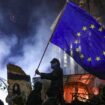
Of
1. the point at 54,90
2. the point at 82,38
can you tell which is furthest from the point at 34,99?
the point at 82,38

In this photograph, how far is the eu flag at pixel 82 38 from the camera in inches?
497

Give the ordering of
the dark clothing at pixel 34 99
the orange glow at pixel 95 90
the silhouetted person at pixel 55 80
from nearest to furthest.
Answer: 1. the dark clothing at pixel 34 99
2. the silhouetted person at pixel 55 80
3. the orange glow at pixel 95 90

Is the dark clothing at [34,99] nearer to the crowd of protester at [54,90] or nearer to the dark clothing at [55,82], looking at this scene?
the crowd of protester at [54,90]

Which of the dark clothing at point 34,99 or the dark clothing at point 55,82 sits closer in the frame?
the dark clothing at point 34,99

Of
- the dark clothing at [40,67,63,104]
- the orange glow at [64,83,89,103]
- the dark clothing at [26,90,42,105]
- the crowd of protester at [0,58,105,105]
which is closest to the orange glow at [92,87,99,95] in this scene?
the orange glow at [64,83,89,103]

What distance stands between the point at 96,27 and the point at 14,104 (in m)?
4.68

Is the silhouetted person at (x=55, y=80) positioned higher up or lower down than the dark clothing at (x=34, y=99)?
higher up

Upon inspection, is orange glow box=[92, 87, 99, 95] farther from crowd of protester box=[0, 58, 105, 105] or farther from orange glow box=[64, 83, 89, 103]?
crowd of protester box=[0, 58, 105, 105]

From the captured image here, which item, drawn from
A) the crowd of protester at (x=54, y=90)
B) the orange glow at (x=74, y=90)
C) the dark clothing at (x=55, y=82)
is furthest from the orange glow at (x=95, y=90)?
the dark clothing at (x=55, y=82)

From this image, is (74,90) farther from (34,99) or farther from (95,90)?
(34,99)

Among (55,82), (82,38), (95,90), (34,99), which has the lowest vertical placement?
(95,90)

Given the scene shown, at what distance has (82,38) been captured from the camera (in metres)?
12.9

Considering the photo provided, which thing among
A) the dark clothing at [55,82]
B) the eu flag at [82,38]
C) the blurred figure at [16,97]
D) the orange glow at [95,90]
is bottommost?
the orange glow at [95,90]

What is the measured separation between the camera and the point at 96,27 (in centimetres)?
1302
